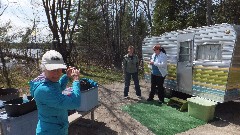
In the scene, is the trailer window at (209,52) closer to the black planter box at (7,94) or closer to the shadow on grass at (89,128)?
the shadow on grass at (89,128)

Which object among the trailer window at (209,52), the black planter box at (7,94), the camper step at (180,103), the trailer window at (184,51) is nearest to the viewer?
the black planter box at (7,94)

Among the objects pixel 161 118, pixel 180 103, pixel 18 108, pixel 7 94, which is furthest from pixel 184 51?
pixel 18 108

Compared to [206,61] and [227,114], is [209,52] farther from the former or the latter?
[227,114]

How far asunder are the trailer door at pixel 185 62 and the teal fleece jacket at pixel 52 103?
5.87 meters

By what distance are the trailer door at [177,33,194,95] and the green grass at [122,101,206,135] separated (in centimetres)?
85

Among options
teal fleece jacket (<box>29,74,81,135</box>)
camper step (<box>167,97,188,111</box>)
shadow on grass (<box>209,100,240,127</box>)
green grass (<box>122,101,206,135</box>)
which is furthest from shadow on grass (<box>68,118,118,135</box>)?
teal fleece jacket (<box>29,74,81,135</box>)

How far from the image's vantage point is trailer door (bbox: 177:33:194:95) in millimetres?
7992

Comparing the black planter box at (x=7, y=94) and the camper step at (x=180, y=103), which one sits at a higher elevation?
the black planter box at (x=7, y=94)

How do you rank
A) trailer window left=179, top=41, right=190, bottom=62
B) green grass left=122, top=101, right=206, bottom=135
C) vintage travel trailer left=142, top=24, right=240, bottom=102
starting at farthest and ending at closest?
trailer window left=179, top=41, right=190, bottom=62, vintage travel trailer left=142, top=24, right=240, bottom=102, green grass left=122, top=101, right=206, bottom=135

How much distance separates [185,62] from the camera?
820cm

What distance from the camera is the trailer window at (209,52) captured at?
707cm

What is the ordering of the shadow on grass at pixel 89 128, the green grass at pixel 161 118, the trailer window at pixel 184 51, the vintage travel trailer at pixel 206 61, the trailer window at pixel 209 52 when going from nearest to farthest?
the shadow on grass at pixel 89 128, the green grass at pixel 161 118, the vintage travel trailer at pixel 206 61, the trailer window at pixel 209 52, the trailer window at pixel 184 51

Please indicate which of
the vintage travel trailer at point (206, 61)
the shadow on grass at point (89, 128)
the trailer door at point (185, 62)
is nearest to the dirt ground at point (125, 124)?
the shadow on grass at point (89, 128)

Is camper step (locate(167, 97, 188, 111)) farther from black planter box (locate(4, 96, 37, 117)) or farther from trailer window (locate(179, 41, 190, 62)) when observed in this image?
black planter box (locate(4, 96, 37, 117))
